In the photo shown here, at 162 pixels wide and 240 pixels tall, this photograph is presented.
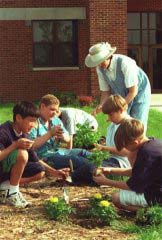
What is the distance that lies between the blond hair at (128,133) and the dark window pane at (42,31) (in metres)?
21.8

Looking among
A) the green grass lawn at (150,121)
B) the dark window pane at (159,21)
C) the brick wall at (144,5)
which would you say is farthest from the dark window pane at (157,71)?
the green grass lawn at (150,121)

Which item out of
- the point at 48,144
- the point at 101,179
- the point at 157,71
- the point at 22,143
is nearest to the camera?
the point at 22,143

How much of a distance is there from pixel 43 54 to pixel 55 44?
652 millimetres

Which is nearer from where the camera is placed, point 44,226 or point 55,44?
point 44,226

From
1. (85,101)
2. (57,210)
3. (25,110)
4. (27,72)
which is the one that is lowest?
(85,101)

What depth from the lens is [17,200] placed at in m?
6.71

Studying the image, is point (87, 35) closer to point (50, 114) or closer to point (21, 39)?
point (21, 39)

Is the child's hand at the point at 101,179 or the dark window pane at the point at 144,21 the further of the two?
the dark window pane at the point at 144,21

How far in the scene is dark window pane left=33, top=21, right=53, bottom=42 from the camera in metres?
27.3

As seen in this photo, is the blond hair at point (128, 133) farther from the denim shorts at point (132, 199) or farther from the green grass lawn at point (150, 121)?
the green grass lawn at point (150, 121)

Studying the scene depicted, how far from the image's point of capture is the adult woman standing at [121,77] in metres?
8.32

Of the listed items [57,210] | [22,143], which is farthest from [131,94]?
[57,210]

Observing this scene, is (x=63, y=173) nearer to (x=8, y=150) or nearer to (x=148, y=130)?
(x=8, y=150)

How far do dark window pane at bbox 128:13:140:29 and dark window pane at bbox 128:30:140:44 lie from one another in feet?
0.74
